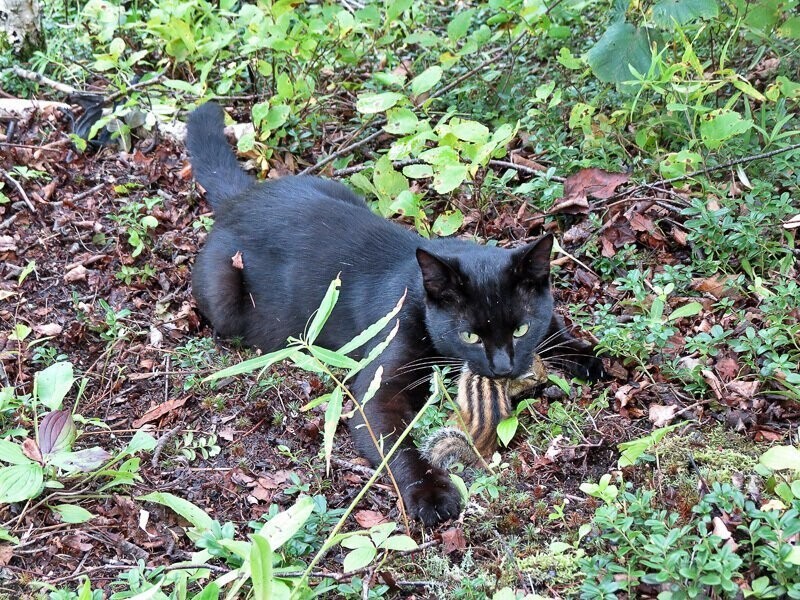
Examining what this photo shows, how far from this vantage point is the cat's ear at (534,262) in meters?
3.34

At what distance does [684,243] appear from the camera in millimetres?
3975

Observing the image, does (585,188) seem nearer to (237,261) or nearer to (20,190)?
(237,261)

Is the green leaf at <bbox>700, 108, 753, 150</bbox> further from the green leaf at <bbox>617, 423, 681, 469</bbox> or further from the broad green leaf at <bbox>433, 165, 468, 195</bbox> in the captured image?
the green leaf at <bbox>617, 423, 681, 469</bbox>

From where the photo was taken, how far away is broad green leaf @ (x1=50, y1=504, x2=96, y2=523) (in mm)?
2824

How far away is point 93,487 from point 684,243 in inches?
114

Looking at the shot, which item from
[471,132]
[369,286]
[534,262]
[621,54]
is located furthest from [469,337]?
[621,54]

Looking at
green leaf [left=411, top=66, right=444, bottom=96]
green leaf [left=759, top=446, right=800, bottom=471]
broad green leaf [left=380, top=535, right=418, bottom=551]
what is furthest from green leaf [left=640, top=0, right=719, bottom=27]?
broad green leaf [left=380, top=535, right=418, bottom=551]

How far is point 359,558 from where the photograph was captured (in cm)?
243

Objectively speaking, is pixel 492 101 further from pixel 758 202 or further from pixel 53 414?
pixel 53 414

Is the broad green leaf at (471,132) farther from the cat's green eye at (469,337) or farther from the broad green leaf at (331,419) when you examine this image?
the broad green leaf at (331,419)

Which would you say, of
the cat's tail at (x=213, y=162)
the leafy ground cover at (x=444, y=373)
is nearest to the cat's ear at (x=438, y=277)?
the leafy ground cover at (x=444, y=373)

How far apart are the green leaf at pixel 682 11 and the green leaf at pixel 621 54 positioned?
0.22 m

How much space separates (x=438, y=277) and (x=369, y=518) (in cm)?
105

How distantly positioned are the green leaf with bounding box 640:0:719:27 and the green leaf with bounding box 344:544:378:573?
2868mm
